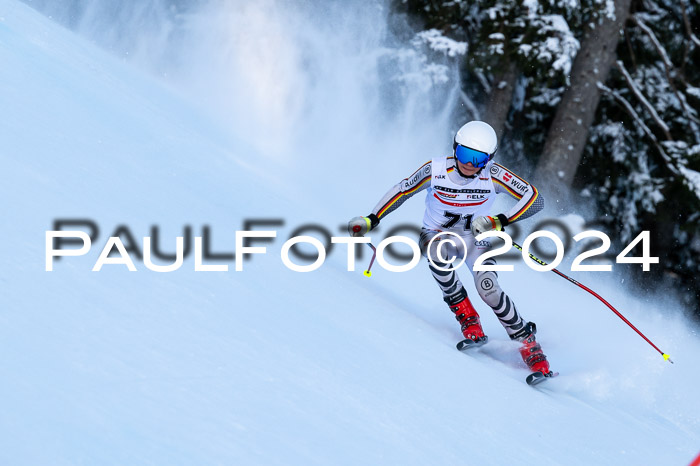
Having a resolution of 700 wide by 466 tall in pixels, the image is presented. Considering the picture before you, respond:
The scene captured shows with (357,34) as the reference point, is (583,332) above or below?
below

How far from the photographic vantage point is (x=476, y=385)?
4051 mm

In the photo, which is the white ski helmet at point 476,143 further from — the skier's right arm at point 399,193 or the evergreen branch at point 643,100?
the evergreen branch at point 643,100

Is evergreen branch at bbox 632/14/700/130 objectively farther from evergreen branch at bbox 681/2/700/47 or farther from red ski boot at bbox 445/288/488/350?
red ski boot at bbox 445/288/488/350

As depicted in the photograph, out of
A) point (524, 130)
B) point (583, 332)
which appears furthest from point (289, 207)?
point (524, 130)

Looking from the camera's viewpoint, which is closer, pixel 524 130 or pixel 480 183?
pixel 480 183

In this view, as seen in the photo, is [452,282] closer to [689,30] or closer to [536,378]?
[536,378]

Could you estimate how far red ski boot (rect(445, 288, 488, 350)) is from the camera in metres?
5.23

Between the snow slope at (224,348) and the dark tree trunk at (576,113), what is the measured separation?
4.61 meters

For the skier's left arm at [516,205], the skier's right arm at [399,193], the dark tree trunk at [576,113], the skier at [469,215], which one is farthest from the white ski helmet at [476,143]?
the dark tree trunk at [576,113]

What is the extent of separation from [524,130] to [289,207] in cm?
907

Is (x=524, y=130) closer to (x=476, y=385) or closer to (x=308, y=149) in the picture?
(x=308, y=149)

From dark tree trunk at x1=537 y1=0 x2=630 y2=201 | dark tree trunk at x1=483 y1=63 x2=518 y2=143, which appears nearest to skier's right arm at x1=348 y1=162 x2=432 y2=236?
dark tree trunk at x1=537 y1=0 x2=630 y2=201

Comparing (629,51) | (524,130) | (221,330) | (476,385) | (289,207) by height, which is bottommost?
(476,385)

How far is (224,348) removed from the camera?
2.99 meters
